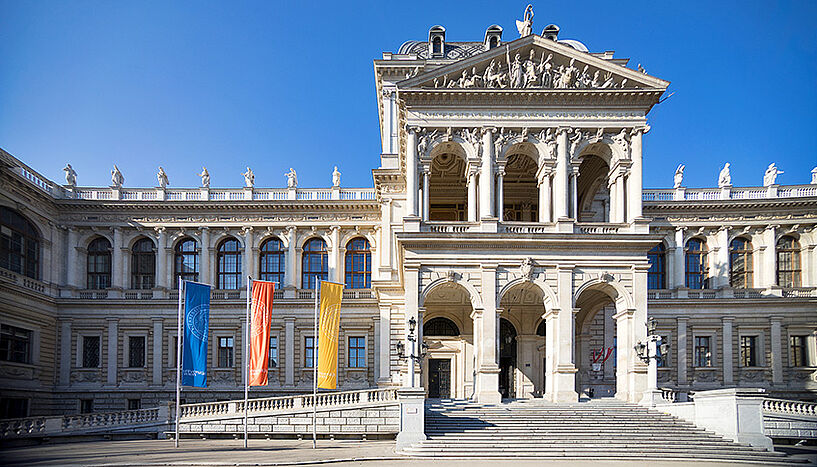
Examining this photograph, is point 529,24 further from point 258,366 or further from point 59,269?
point 59,269

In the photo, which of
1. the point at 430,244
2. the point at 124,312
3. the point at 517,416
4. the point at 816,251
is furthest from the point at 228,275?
the point at 816,251

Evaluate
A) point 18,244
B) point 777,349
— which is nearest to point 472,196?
point 777,349

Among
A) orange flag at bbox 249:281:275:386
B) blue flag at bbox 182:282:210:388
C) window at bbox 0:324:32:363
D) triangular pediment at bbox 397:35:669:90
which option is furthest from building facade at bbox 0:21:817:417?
blue flag at bbox 182:282:210:388

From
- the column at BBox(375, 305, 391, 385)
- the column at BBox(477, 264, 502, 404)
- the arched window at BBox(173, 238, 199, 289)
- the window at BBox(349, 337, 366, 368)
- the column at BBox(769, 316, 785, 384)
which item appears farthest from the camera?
the arched window at BBox(173, 238, 199, 289)

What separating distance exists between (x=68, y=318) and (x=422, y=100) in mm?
29991

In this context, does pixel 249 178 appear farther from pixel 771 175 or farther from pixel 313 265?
pixel 771 175

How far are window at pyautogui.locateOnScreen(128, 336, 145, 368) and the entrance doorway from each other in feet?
82.5

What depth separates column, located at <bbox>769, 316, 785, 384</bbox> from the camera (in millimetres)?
44156

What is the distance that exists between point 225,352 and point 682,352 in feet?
103

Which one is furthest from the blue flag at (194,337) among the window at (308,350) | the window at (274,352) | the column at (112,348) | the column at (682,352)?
the column at (682,352)

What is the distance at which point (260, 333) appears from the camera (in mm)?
27250

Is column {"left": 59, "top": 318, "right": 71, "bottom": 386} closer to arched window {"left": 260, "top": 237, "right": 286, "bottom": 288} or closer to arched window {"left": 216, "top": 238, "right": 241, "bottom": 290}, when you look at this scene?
arched window {"left": 216, "top": 238, "right": 241, "bottom": 290}

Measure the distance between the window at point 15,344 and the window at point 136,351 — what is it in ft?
20.2

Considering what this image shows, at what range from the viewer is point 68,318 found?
1793 inches
